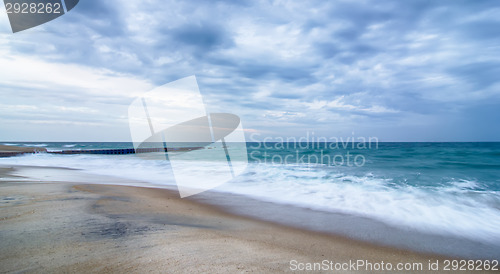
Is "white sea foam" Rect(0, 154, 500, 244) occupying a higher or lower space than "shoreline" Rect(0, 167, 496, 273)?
lower

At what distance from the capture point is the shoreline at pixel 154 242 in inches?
111

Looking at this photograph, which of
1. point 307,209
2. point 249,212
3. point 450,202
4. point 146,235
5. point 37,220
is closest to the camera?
point 146,235

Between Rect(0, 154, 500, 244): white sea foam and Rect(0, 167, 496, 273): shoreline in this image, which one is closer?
Rect(0, 167, 496, 273): shoreline

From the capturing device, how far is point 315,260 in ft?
10.8

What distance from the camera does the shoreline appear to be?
2.82 meters

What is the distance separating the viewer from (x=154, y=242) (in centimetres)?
340

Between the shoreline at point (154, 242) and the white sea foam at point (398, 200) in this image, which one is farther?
the white sea foam at point (398, 200)

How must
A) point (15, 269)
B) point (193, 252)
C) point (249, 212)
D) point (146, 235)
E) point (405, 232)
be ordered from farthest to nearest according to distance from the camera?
1. point (249, 212)
2. point (405, 232)
3. point (146, 235)
4. point (193, 252)
5. point (15, 269)

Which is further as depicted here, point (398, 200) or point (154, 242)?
point (398, 200)

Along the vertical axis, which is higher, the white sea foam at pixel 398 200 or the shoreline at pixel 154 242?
the shoreline at pixel 154 242

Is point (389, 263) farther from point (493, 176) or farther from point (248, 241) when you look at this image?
point (493, 176)

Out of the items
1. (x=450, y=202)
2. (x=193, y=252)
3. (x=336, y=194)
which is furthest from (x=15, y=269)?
(x=450, y=202)

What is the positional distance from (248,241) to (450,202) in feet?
22.2

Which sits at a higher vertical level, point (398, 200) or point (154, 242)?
point (154, 242)
